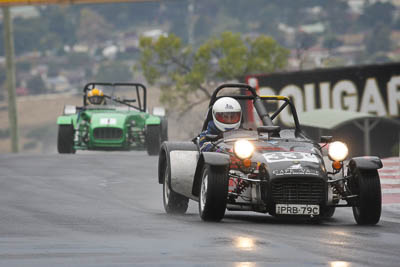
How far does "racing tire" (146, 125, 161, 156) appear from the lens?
24531 millimetres

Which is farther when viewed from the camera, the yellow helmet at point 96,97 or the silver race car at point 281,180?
the yellow helmet at point 96,97

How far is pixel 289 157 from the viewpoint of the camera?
10.4m

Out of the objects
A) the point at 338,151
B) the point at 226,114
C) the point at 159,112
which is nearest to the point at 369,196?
the point at 338,151

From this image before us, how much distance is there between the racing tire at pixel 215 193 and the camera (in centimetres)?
1014

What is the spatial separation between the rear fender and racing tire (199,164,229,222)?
6 cm

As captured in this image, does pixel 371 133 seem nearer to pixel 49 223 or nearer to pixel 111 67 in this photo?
pixel 49 223

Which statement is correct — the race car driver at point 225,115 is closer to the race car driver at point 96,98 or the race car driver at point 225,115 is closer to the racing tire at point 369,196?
the racing tire at point 369,196

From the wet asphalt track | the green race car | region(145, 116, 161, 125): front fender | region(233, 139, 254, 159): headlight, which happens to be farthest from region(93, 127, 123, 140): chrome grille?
region(233, 139, 254, 159): headlight

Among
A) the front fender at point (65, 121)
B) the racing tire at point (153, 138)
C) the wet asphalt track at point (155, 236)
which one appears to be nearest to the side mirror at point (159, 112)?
the racing tire at point (153, 138)

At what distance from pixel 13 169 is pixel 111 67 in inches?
6280

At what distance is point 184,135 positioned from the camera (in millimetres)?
98750

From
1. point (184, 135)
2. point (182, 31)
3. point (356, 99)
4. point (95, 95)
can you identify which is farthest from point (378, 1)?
point (95, 95)

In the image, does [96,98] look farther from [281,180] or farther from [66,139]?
[281,180]

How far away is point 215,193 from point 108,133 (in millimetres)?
14835
